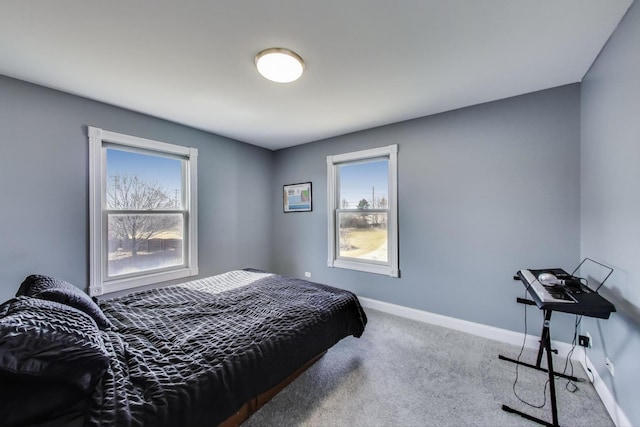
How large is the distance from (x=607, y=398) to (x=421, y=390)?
1180 mm

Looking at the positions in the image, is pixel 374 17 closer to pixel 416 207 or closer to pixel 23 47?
pixel 416 207

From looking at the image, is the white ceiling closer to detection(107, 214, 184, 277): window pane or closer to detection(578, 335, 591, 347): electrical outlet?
detection(107, 214, 184, 277): window pane

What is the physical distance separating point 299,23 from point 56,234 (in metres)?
2.85

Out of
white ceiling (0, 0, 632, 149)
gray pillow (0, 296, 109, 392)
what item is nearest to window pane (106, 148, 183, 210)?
white ceiling (0, 0, 632, 149)

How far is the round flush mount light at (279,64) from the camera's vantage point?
1.85 metres

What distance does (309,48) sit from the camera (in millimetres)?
1826

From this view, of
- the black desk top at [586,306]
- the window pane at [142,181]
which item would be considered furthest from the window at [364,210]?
the window pane at [142,181]

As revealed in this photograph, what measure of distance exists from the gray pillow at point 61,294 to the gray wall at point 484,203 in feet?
9.43

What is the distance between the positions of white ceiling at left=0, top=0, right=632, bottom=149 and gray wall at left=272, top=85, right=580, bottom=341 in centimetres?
33

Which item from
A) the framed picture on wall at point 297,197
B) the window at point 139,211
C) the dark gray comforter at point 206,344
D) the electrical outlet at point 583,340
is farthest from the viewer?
the framed picture on wall at point 297,197

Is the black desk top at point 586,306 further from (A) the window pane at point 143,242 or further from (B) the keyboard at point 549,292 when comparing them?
(A) the window pane at point 143,242

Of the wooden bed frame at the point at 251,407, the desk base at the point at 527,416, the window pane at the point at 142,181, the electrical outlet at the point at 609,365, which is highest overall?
the window pane at the point at 142,181

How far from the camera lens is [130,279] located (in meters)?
2.88

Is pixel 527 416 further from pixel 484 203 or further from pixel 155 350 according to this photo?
pixel 155 350
